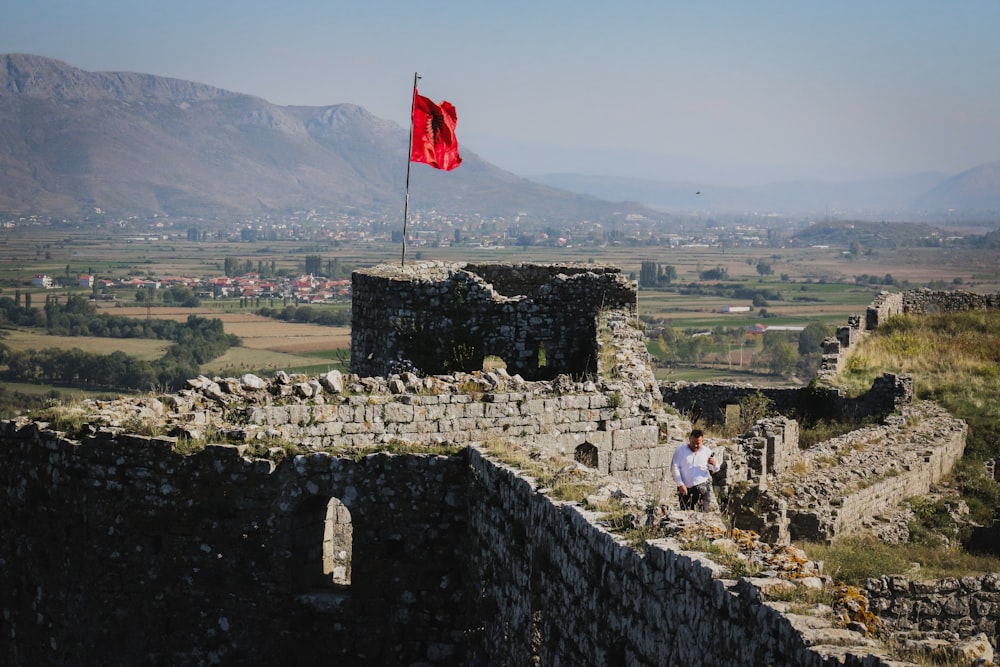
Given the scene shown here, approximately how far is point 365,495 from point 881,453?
14.9 metres

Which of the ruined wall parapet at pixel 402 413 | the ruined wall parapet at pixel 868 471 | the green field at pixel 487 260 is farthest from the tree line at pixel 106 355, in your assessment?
the ruined wall parapet at pixel 402 413

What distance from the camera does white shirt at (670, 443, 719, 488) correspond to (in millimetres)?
12828

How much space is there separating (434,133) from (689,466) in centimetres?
1067

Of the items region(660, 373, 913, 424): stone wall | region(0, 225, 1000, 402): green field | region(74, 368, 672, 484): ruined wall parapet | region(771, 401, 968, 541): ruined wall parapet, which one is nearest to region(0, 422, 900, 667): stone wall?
region(74, 368, 672, 484): ruined wall parapet

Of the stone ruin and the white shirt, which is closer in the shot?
the stone ruin

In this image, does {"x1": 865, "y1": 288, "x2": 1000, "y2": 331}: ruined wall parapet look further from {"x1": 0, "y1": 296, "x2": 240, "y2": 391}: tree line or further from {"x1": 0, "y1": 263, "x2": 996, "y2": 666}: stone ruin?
{"x1": 0, "y1": 263, "x2": 996, "y2": 666}: stone ruin

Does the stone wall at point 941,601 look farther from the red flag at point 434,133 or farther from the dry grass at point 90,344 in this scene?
the dry grass at point 90,344

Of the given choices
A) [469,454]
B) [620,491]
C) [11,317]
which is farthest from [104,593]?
[11,317]

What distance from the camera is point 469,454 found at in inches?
468

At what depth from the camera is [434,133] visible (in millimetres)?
22281

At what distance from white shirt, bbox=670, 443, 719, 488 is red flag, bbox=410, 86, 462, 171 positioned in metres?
9.99

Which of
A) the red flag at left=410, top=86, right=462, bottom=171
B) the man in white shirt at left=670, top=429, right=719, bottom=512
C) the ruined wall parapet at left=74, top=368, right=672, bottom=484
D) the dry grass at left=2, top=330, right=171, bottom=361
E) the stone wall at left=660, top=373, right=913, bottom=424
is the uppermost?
the red flag at left=410, top=86, right=462, bottom=171

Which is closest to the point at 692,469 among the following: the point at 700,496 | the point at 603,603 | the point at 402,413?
the point at 700,496

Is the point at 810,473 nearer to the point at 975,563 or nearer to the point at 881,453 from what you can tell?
the point at 881,453
